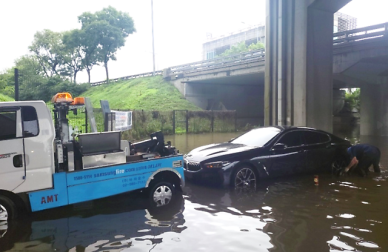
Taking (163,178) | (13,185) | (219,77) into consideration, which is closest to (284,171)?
A: (163,178)

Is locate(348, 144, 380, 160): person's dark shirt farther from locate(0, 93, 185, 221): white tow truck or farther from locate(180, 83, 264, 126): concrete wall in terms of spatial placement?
locate(180, 83, 264, 126): concrete wall

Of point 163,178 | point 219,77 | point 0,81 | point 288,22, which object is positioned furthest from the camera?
point 0,81

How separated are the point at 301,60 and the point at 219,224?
9.14 metres

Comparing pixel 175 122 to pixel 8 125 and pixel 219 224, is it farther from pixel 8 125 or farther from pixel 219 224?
pixel 8 125

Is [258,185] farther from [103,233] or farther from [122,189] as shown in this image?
[103,233]

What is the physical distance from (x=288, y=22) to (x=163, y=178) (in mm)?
9596

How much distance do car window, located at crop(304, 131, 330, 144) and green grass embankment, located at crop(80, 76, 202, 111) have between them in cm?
2142

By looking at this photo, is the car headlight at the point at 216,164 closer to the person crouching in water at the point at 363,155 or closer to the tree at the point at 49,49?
the person crouching in water at the point at 363,155

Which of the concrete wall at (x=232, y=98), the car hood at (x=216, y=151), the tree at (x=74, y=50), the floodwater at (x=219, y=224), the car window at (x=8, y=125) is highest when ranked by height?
the tree at (x=74, y=50)

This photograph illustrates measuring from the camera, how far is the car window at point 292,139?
8.28 meters

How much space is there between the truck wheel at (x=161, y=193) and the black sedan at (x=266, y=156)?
1114mm

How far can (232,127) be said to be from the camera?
25.0 meters

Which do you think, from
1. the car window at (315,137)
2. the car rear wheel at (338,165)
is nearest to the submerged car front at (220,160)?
the car window at (315,137)

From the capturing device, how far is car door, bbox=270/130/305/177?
7941 millimetres
